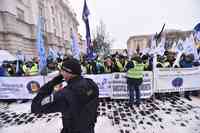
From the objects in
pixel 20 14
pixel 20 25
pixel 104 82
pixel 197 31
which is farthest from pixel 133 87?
pixel 20 14

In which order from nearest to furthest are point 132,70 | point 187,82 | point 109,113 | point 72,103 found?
1. point 72,103
2. point 109,113
3. point 132,70
4. point 187,82

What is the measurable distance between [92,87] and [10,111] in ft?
19.3

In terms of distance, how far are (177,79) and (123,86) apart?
2.39 metres

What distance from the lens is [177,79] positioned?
7.63 m


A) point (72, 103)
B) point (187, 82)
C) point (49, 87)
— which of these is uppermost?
point (49, 87)

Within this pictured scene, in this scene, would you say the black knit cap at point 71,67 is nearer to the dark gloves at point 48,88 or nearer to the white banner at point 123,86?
the dark gloves at point 48,88

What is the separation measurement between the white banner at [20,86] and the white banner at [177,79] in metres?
5.00

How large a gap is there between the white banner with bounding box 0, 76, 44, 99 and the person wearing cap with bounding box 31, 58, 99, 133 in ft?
20.1

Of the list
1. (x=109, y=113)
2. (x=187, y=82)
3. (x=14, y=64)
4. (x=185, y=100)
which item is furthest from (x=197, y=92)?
(x=14, y=64)

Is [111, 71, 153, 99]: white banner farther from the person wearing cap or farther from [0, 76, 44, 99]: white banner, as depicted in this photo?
the person wearing cap

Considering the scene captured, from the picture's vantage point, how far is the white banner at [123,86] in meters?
7.18

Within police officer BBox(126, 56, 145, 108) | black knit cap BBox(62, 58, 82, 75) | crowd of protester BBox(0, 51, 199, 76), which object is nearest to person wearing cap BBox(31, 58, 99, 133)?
black knit cap BBox(62, 58, 82, 75)

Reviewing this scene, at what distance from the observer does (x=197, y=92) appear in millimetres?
7902

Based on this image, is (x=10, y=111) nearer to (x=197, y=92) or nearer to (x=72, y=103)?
(x=72, y=103)
